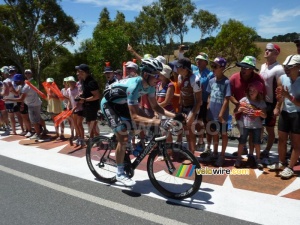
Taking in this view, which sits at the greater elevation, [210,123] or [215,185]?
[210,123]

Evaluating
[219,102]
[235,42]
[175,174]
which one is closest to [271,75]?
[219,102]

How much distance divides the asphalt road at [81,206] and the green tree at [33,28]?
20.5 meters

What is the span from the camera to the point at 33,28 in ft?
73.0

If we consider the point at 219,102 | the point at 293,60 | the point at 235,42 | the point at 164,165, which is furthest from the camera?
the point at 235,42

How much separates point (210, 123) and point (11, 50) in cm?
2344

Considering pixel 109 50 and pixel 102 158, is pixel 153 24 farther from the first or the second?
pixel 102 158

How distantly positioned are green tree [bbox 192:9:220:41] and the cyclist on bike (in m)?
26.0

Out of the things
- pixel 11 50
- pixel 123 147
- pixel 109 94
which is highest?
pixel 11 50

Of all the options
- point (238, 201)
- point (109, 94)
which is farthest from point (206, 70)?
point (238, 201)

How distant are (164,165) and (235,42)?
20768mm

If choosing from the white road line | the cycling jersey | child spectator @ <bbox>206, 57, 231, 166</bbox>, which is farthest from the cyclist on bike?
child spectator @ <bbox>206, 57, 231, 166</bbox>

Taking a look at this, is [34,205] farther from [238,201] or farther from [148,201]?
[238,201]

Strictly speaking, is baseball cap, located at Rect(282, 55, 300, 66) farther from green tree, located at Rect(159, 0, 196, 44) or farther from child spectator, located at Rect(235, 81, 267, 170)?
green tree, located at Rect(159, 0, 196, 44)

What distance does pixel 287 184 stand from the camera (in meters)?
4.13
